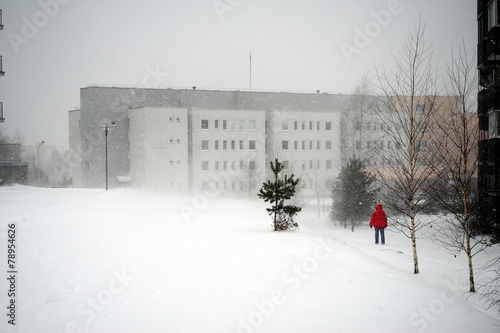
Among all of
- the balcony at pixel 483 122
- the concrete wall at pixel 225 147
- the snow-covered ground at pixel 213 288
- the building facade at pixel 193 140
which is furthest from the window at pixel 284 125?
the snow-covered ground at pixel 213 288

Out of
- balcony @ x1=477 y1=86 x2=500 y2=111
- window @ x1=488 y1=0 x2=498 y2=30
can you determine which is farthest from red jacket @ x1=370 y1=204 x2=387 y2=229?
window @ x1=488 y1=0 x2=498 y2=30

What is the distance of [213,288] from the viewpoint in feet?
31.2

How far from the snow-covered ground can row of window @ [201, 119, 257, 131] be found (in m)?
45.4

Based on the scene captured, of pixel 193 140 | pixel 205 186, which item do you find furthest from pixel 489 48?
pixel 193 140

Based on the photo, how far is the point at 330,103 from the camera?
236 ft

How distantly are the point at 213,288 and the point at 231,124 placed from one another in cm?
5173

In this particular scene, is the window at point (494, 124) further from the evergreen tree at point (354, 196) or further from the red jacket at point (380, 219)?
the evergreen tree at point (354, 196)

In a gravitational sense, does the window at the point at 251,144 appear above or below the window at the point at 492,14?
below

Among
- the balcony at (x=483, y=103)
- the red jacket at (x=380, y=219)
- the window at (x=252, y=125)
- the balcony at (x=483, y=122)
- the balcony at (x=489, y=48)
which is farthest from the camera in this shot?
the window at (x=252, y=125)

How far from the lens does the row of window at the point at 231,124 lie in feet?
196

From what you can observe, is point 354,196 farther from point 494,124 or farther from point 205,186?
point 205,186

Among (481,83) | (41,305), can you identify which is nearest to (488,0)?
(481,83)

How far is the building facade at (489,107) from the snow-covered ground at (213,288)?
31.6ft

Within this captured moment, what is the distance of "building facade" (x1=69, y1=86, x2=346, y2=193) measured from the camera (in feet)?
185
